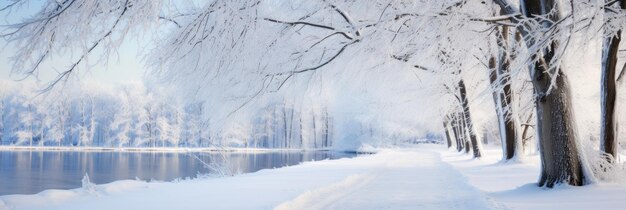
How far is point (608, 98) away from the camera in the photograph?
965cm

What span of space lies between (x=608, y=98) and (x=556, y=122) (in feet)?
8.81

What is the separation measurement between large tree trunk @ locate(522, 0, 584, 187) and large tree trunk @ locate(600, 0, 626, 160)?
2045 mm

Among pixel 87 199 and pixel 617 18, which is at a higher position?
pixel 617 18

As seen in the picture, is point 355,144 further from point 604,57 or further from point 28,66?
point 28,66

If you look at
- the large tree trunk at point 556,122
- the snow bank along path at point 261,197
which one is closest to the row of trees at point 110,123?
the snow bank along path at point 261,197

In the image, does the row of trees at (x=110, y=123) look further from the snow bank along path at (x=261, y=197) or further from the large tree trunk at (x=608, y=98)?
the large tree trunk at (x=608, y=98)

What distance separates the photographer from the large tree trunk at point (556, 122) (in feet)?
25.7

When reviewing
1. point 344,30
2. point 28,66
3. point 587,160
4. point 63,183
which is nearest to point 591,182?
point 587,160

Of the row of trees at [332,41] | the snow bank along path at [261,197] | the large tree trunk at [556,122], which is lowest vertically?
the snow bank along path at [261,197]

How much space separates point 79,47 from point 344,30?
14.8ft

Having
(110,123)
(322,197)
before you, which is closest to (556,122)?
(322,197)

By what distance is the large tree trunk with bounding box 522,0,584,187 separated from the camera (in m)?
7.82

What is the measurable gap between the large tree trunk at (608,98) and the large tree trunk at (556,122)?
2.05 meters

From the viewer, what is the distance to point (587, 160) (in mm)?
8133
